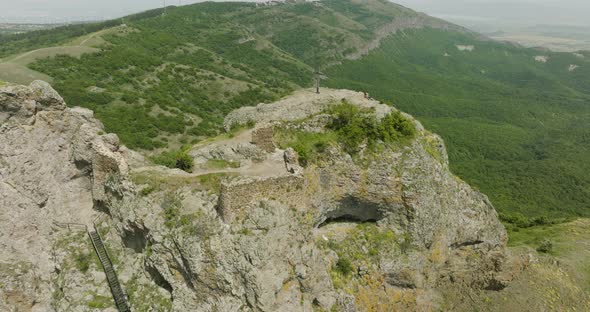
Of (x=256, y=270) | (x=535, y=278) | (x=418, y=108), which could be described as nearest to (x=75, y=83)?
(x=256, y=270)

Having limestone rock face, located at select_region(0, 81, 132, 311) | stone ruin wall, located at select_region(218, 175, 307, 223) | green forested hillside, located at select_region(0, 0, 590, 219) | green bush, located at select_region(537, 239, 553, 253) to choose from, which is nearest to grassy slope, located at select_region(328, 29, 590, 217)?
green forested hillside, located at select_region(0, 0, 590, 219)

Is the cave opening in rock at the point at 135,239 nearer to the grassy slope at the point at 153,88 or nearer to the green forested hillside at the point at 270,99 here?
the grassy slope at the point at 153,88

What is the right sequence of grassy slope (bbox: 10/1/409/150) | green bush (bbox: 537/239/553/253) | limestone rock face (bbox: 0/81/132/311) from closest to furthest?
limestone rock face (bbox: 0/81/132/311) < green bush (bbox: 537/239/553/253) < grassy slope (bbox: 10/1/409/150)

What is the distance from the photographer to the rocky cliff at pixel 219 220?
63.0ft

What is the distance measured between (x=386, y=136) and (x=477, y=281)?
15326mm

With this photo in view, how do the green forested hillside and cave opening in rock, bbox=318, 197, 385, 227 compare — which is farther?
the green forested hillside

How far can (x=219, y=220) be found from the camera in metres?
19.9

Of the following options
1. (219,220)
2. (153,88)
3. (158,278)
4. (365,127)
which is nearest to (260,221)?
(219,220)

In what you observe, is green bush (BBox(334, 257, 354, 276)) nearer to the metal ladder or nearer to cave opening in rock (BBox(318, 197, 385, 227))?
cave opening in rock (BBox(318, 197, 385, 227))

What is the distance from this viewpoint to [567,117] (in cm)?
17175

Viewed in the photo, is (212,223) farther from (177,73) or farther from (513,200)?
(513,200)

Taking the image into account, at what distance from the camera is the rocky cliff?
1919cm

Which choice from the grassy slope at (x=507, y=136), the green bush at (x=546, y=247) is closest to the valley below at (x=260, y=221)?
the green bush at (x=546, y=247)

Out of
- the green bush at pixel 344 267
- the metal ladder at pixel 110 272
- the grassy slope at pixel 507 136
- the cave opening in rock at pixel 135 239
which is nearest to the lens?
the metal ladder at pixel 110 272
